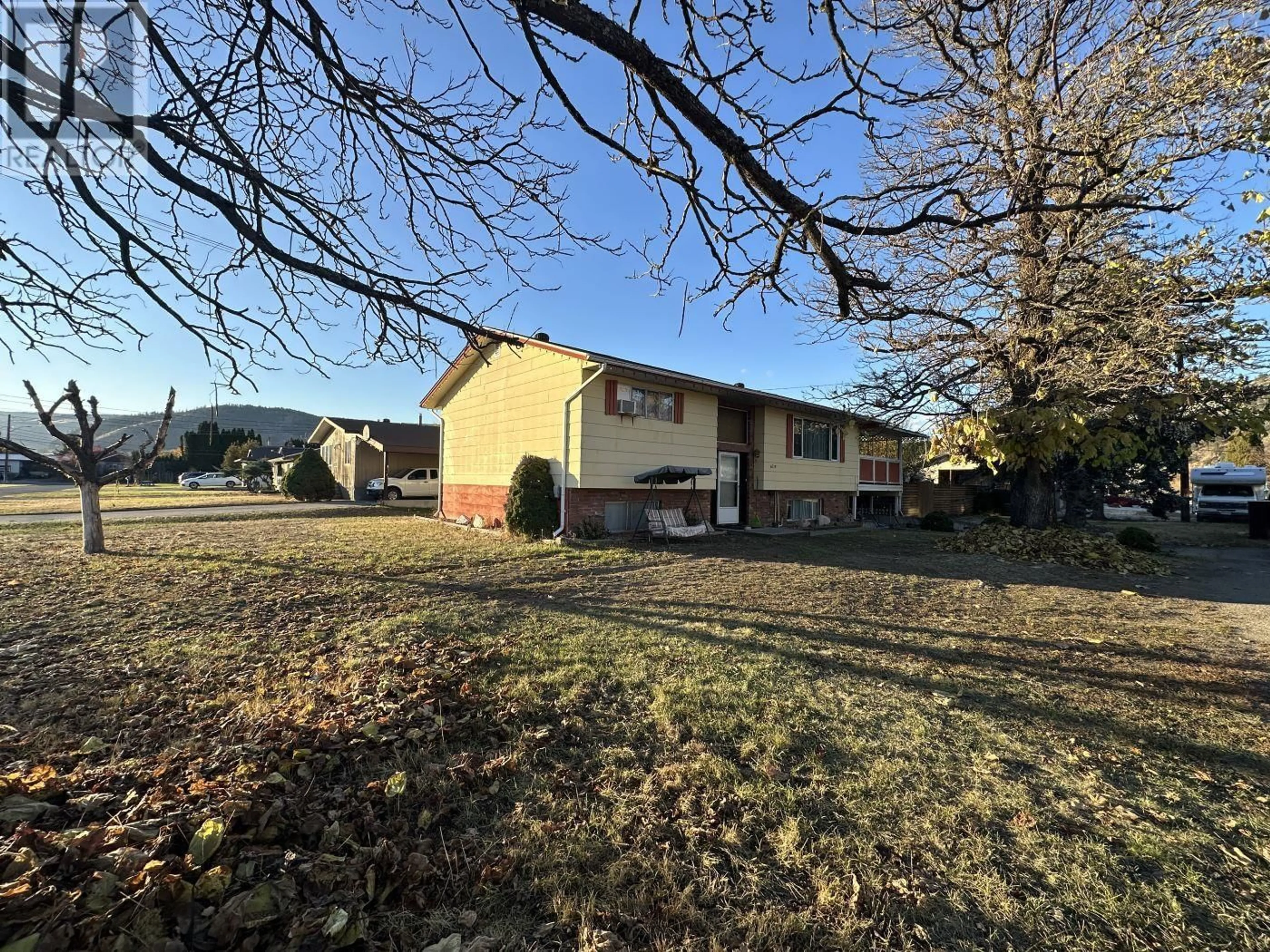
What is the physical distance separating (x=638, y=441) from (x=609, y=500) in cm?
156

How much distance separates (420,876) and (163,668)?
11.4 feet

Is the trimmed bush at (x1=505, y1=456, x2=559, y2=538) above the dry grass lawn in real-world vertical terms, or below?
above

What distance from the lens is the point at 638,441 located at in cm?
1241

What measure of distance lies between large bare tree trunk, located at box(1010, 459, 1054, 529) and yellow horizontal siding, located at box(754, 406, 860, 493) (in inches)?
165

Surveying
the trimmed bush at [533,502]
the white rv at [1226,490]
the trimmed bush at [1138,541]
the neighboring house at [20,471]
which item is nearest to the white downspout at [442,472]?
the trimmed bush at [533,502]

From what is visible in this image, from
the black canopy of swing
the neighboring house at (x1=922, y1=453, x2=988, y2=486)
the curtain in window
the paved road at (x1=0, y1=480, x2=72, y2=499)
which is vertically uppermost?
the curtain in window

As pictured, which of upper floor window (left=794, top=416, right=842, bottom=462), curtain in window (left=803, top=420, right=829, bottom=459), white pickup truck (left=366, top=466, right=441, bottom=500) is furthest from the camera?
white pickup truck (left=366, top=466, right=441, bottom=500)

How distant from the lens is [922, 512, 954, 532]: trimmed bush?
18.8 m

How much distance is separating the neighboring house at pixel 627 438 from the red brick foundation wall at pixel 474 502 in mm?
48

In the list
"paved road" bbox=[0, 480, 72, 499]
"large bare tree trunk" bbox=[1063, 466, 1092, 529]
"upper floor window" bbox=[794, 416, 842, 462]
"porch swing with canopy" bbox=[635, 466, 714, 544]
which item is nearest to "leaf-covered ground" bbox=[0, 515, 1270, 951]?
"porch swing with canopy" bbox=[635, 466, 714, 544]

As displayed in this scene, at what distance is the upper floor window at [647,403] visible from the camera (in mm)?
11984

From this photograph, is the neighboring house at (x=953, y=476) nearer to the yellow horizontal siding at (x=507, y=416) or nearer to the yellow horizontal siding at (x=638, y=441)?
the yellow horizontal siding at (x=638, y=441)

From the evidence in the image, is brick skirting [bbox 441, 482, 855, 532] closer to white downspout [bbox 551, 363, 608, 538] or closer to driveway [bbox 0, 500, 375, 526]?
white downspout [bbox 551, 363, 608, 538]

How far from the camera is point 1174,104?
13.1 feet
